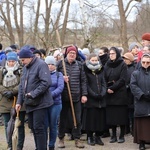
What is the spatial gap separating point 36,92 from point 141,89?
214 cm

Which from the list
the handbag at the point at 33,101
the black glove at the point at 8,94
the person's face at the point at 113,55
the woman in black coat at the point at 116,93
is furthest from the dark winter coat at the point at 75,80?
the handbag at the point at 33,101

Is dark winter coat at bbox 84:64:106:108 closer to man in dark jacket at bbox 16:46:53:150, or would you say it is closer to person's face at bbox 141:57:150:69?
person's face at bbox 141:57:150:69

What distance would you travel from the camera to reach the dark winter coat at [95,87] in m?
6.86

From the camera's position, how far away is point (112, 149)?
6.67 m

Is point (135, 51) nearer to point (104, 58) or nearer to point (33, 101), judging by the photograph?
point (104, 58)

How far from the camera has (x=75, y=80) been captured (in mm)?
6652

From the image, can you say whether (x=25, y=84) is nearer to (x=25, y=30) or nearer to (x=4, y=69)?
(x=4, y=69)

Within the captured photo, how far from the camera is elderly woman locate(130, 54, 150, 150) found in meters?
6.39

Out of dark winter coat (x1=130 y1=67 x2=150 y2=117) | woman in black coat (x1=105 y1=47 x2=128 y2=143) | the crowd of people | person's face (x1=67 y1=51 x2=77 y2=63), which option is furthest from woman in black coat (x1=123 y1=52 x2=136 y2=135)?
person's face (x1=67 y1=51 x2=77 y2=63)

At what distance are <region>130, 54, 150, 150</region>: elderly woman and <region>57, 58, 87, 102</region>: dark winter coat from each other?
37.3 inches

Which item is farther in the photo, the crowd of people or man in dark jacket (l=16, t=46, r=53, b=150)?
the crowd of people

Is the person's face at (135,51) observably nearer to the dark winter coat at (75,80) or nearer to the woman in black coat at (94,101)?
the woman in black coat at (94,101)

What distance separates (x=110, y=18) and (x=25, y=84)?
1617 centimetres

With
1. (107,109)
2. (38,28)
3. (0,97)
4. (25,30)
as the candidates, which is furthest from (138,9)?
(0,97)
